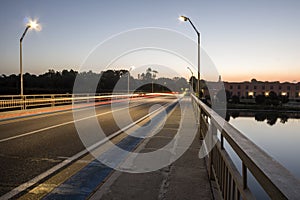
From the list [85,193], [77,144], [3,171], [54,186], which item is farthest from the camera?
[77,144]

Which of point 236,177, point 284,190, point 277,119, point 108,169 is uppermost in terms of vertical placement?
point 284,190

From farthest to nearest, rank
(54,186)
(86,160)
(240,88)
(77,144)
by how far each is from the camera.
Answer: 1. (240,88)
2. (77,144)
3. (86,160)
4. (54,186)

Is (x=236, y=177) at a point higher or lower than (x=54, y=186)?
higher

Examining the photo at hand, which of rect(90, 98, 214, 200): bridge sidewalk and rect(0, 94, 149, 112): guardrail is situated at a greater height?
rect(0, 94, 149, 112): guardrail

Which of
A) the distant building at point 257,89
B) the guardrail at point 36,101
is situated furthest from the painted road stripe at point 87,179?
the distant building at point 257,89

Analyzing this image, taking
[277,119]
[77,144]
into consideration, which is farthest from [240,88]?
[77,144]

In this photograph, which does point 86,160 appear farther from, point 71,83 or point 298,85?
point 298,85

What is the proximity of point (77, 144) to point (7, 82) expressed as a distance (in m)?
112

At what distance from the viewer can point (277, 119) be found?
63156 millimetres

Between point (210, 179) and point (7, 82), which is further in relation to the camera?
point (7, 82)

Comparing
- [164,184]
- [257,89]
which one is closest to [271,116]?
[164,184]

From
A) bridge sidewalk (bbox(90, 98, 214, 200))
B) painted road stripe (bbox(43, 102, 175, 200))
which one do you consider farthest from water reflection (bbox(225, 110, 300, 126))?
bridge sidewalk (bbox(90, 98, 214, 200))

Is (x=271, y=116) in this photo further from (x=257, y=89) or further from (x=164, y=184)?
(x=257, y=89)

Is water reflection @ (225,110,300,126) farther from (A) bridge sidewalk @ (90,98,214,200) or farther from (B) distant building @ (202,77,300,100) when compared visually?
(B) distant building @ (202,77,300,100)
